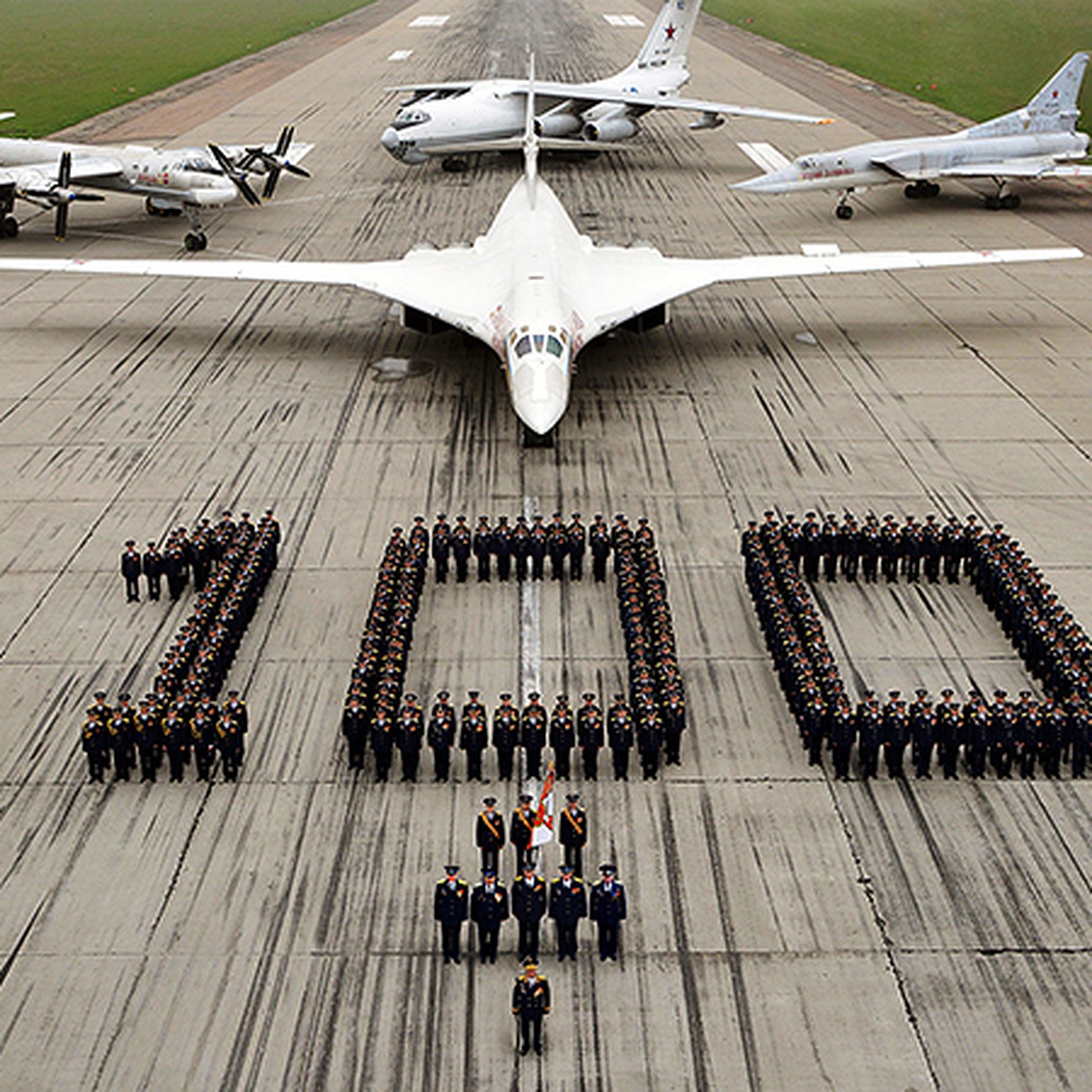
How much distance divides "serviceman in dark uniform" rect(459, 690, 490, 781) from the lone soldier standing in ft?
13.0

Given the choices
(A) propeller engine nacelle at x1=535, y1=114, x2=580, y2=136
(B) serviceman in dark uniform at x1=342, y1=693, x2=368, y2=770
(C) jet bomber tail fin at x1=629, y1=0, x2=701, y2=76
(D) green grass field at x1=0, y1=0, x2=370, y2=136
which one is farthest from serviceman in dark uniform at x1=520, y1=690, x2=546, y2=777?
(D) green grass field at x1=0, y1=0, x2=370, y2=136

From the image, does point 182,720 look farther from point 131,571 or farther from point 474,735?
point 131,571

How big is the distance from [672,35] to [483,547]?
134 ft

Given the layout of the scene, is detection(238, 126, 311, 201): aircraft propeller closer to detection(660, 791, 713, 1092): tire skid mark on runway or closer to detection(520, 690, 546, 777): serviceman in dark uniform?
detection(520, 690, 546, 777): serviceman in dark uniform

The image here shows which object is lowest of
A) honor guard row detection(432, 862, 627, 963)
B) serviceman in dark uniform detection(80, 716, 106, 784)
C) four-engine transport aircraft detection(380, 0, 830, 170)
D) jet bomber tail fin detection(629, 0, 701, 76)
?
honor guard row detection(432, 862, 627, 963)

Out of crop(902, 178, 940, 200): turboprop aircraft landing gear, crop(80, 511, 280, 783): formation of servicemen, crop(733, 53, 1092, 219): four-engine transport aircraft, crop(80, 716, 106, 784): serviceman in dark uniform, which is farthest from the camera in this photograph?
crop(902, 178, 940, 200): turboprop aircraft landing gear

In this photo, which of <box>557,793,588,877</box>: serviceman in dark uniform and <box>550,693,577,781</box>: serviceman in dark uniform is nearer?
<box>557,793,588,877</box>: serviceman in dark uniform

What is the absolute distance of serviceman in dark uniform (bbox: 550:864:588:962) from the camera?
12.0m

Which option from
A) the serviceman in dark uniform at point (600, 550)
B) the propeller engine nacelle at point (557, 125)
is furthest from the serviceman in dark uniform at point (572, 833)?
the propeller engine nacelle at point (557, 125)

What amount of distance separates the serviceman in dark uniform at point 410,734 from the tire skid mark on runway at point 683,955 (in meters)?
3.00

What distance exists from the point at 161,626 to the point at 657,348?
15132 millimetres

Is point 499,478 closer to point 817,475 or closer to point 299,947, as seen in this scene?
point 817,475

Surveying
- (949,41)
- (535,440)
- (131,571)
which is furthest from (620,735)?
(949,41)

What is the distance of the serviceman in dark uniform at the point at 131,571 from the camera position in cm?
1862
